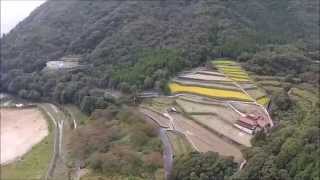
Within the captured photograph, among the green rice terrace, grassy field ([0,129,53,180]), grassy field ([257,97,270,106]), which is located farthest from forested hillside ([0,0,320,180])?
grassy field ([0,129,53,180])

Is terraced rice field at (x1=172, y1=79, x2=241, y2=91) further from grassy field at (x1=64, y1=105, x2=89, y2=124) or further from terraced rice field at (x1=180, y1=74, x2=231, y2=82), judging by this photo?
grassy field at (x1=64, y1=105, x2=89, y2=124)

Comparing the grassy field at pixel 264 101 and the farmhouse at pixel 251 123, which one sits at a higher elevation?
the grassy field at pixel 264 101

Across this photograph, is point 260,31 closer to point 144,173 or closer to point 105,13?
point 105,13

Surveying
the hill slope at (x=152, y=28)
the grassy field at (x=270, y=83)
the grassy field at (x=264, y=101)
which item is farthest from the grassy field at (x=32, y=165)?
the grassy field at (x=270, y=83)

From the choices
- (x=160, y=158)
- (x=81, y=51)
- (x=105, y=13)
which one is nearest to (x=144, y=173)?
(x=160, y=158)

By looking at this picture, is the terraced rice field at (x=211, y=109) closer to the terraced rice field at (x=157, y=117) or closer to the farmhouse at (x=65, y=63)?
the terraced rice field at (x=157, y=117)

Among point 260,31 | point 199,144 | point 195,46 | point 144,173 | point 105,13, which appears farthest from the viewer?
point 105,13
